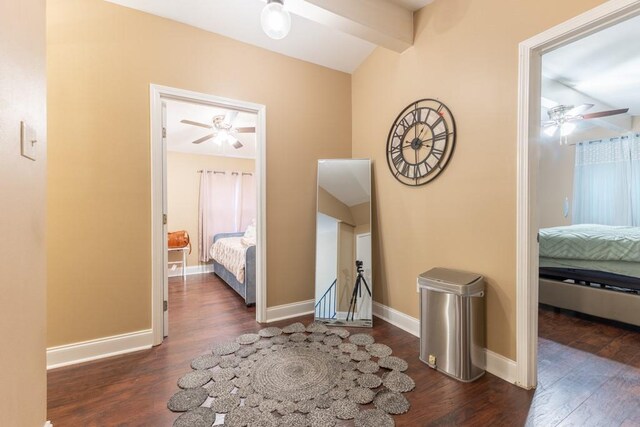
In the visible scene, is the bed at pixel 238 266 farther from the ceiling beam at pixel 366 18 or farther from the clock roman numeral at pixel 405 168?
the ceiling beam at pixel 366 18

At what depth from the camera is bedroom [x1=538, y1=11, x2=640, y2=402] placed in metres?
2.46

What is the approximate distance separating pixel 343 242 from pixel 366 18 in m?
2.05

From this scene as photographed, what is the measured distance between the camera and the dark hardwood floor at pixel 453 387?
58.5 inches

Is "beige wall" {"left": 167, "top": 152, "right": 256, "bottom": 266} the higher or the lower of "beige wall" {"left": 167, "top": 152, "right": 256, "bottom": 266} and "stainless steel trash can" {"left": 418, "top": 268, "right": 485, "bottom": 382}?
the higher

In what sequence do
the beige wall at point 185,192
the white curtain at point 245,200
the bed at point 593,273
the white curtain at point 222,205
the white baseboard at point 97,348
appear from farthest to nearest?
the white curtain at point 245,200, the white curtain at point 222,205, the beige wall at point 185,192, the bed at point 593,273, the white baseboard at point 97,348

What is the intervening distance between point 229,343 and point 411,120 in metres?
2.59

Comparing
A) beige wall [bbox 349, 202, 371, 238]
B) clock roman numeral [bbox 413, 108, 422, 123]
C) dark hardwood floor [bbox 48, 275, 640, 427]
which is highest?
clock roman numeral [bbox 413, 108, 422, 123]

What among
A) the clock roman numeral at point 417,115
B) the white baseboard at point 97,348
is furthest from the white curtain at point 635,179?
the white baseboard at point 97,348

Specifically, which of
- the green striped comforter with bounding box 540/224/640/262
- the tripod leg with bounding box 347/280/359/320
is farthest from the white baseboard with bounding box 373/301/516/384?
the green striped comforter with bounding box 540/224/640/262

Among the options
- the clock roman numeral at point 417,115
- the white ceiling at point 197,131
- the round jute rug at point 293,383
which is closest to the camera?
the round jute rug at point 293,383

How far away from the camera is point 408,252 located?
2.60 metres

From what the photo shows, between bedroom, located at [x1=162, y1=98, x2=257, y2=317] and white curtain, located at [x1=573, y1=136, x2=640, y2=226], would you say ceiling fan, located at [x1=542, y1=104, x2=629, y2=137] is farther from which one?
bedroom, located at [x1=162, y1=98, x2=257, y2=317]

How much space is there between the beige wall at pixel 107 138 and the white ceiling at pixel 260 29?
0.08 meters

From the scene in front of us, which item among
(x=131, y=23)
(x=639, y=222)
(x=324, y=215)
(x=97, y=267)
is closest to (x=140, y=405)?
(x=97, y=267)
